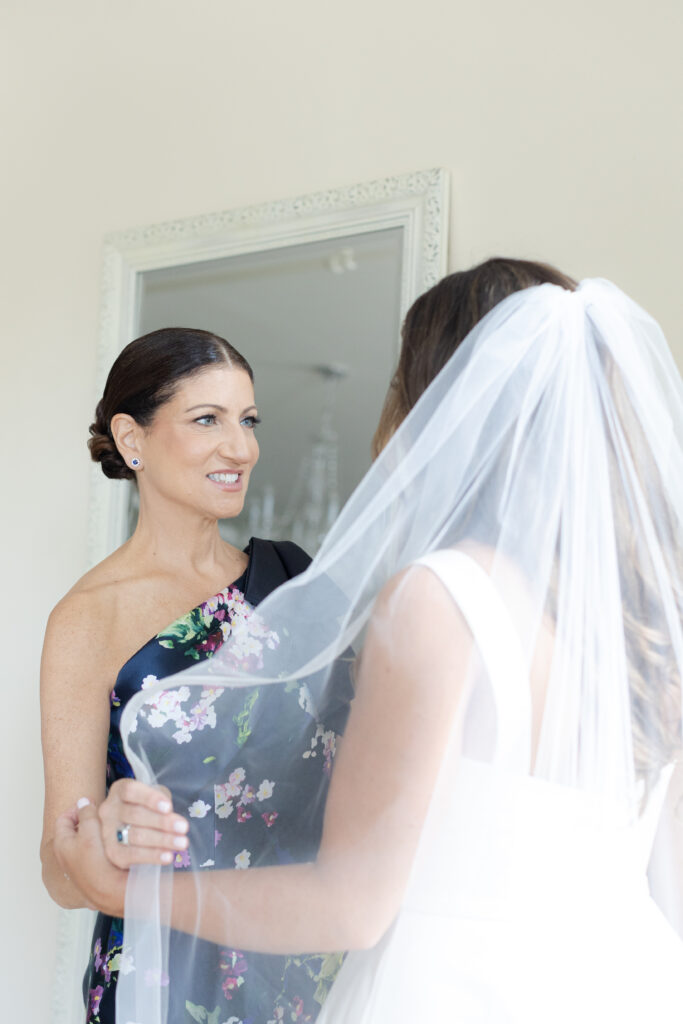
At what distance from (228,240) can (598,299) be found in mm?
1367

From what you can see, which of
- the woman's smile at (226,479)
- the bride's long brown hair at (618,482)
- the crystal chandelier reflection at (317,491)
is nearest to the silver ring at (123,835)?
the bride's long brown hair at (618,482)

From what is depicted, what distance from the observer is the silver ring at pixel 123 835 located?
44.4 inches

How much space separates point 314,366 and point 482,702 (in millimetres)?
1282

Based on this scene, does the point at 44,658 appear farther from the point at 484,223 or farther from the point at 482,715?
the point at 484,223

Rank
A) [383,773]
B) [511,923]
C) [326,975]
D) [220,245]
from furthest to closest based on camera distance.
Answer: [220,245], [326,975], [511,923], [383,773]

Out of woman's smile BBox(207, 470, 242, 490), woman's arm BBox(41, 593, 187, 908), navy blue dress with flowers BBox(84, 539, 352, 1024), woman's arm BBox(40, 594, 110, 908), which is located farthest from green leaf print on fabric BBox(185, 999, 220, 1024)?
woman's smile BBox(207, 470, 242, 490)

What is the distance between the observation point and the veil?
1047mm

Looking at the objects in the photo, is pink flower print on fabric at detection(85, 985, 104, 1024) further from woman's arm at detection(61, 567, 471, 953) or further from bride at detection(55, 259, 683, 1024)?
woman's arm at detection(61, 567, 471, 953)

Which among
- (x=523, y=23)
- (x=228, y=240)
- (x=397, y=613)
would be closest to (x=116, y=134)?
(x=228, y=240)

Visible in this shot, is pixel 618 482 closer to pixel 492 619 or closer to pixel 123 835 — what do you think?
pixel 492 619

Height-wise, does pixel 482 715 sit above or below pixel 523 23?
below

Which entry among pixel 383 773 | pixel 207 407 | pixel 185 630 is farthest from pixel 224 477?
pixel 383 773

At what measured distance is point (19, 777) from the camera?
2.59 meters

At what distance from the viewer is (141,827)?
112cm
